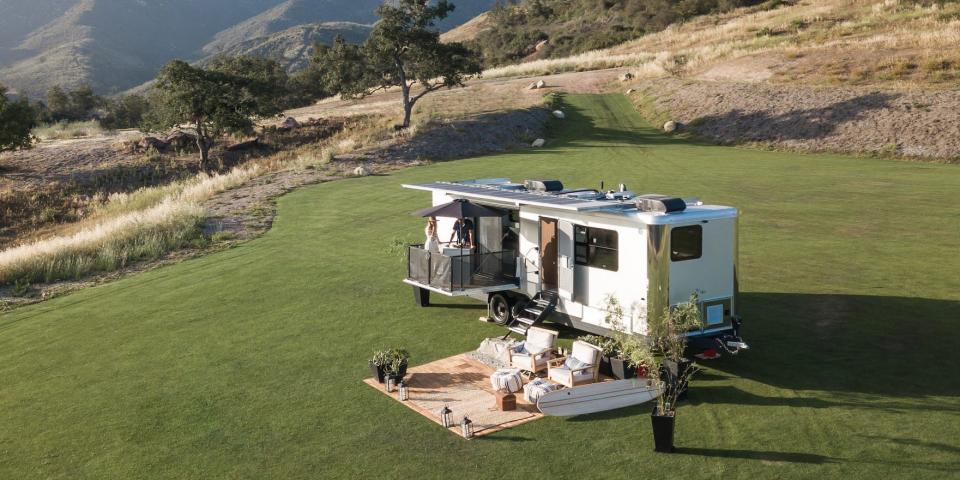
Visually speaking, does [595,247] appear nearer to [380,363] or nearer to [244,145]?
[380,363]

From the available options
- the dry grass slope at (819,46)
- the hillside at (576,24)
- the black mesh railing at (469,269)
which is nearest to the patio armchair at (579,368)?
the black mesh railing at (469,269)

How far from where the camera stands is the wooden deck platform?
449 inches

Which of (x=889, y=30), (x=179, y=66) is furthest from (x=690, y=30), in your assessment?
(x=179, y=66)

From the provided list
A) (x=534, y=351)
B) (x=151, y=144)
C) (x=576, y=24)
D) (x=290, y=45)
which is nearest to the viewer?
(x=534, y=351)

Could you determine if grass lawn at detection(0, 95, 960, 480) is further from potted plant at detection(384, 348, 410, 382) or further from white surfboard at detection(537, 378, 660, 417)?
potted plant at detection(384, 348, 410, 382)

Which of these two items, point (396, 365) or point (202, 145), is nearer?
point (396, 365)

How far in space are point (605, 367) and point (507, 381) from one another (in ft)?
5.29

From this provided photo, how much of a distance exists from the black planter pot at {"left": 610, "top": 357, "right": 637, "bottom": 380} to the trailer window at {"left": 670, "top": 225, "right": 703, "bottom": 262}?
193 centimetres

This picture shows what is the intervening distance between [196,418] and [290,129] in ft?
151

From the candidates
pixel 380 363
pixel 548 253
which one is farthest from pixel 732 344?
pixel 380 363

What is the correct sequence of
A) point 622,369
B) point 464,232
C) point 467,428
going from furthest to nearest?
point 464,232
point 622,369
point 467,428

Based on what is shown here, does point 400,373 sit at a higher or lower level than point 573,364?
lower

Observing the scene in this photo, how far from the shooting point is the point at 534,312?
1480 cm

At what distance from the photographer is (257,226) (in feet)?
91.9
